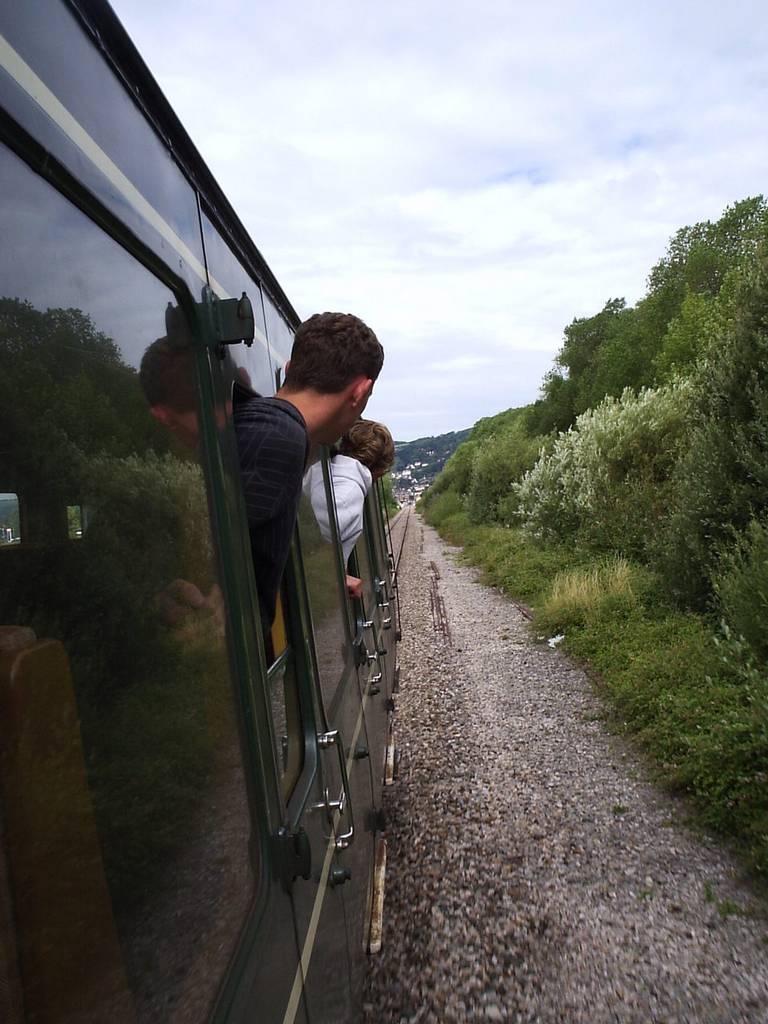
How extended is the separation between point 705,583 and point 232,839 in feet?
27.7

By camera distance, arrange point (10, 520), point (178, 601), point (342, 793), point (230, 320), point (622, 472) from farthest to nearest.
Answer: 1. point (622, 472)
2. point (342, 793)
3. point (230, 320)
4. point (178, 601)
5. point (10, 520)

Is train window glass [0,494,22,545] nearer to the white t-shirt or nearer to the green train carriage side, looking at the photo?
the green train carriage side

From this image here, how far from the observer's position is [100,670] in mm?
1008

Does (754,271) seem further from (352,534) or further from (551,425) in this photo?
(551,425)

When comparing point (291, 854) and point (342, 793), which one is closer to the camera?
point (291, 854)

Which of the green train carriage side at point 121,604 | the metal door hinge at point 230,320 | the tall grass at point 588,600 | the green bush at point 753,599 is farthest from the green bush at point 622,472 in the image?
the green train carriage side at point 121,604

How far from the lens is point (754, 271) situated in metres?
9.13

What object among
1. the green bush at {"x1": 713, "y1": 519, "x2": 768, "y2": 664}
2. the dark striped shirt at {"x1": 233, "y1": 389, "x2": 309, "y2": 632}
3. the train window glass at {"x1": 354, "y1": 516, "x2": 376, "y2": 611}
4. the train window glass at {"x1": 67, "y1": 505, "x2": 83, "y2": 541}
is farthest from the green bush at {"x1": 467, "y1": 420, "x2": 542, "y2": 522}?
the train window glass at {"x1": 67, "y1": 505, "x2": 83, "y2": 541}

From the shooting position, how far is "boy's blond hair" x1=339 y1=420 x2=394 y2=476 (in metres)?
3.91

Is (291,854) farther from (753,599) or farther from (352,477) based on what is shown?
(753,599)

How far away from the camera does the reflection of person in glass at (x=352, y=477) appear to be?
319 cm

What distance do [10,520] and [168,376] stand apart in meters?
0.59

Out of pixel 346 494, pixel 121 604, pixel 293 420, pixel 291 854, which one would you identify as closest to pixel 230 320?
pixel 293 420

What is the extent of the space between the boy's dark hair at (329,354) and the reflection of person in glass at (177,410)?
645mm
